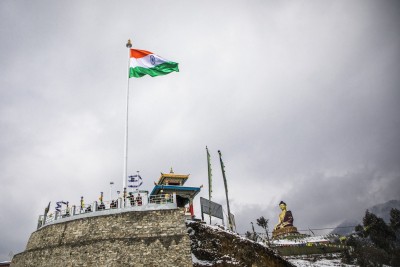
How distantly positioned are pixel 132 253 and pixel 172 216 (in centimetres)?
323

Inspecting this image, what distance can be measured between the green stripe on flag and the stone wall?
1179 cm

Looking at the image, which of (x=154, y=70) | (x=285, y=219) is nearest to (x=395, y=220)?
(x=285, y=219)

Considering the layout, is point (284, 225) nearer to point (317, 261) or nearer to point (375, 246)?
point (375, 246)

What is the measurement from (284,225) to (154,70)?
141ft

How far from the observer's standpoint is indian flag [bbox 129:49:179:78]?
70.9 ft


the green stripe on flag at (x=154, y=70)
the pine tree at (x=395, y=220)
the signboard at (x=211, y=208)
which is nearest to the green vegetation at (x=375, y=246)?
the pine tree at (x=395, y=220)

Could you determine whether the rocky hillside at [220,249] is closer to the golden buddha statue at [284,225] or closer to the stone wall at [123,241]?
the stone wall at [123,241]

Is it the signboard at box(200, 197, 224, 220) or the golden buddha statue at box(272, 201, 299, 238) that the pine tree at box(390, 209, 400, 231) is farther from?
the signboard at box(200, 197, 224, 220)

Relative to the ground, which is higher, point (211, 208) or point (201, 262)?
point (211, 208)

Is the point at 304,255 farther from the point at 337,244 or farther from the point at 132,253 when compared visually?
the point at 132,253

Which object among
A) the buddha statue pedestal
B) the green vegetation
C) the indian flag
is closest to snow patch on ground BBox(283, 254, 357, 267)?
the green vegetation

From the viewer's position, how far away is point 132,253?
1487 centimetres

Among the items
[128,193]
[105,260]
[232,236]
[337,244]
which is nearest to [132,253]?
[105,260]

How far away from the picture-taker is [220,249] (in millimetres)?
16078
